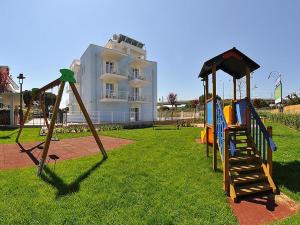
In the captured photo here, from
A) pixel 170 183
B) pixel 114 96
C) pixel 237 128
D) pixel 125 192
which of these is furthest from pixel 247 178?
pixel 114 96

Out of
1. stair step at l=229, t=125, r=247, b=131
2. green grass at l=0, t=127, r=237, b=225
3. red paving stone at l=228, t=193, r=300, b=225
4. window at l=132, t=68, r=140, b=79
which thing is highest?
window at l=132, t=68, r=140, b=79

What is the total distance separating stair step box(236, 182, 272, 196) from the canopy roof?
11.9 feet

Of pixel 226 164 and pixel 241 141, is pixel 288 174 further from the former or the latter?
pixel 226 164

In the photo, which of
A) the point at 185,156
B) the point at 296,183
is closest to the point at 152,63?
the point at 185,156

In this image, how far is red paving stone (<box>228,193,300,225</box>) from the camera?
452cm

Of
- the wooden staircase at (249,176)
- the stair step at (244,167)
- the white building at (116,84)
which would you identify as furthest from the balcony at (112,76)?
the stair step at (244,167)

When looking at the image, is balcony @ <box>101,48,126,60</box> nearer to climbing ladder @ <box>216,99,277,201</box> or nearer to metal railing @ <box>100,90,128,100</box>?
metal railing @ <box>100,90,128,100</box>

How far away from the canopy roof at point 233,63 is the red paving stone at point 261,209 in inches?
156

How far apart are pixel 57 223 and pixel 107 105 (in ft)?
86.3

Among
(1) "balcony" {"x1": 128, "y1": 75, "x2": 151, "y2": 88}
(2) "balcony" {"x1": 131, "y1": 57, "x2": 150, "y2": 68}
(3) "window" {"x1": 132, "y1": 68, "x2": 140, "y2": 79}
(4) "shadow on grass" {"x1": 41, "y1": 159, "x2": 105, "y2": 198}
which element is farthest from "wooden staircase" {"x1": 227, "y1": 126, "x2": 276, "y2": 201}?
(3) "window" {"x1": 132, "y1": 68, "x2": 140, "y2": 79}

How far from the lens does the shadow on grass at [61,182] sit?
5.40m

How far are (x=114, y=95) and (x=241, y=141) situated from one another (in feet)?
81.1

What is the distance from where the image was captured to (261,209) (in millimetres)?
4922

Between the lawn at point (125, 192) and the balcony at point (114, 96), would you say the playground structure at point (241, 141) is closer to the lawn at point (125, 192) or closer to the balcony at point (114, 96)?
the lawn at point (125, 192)
